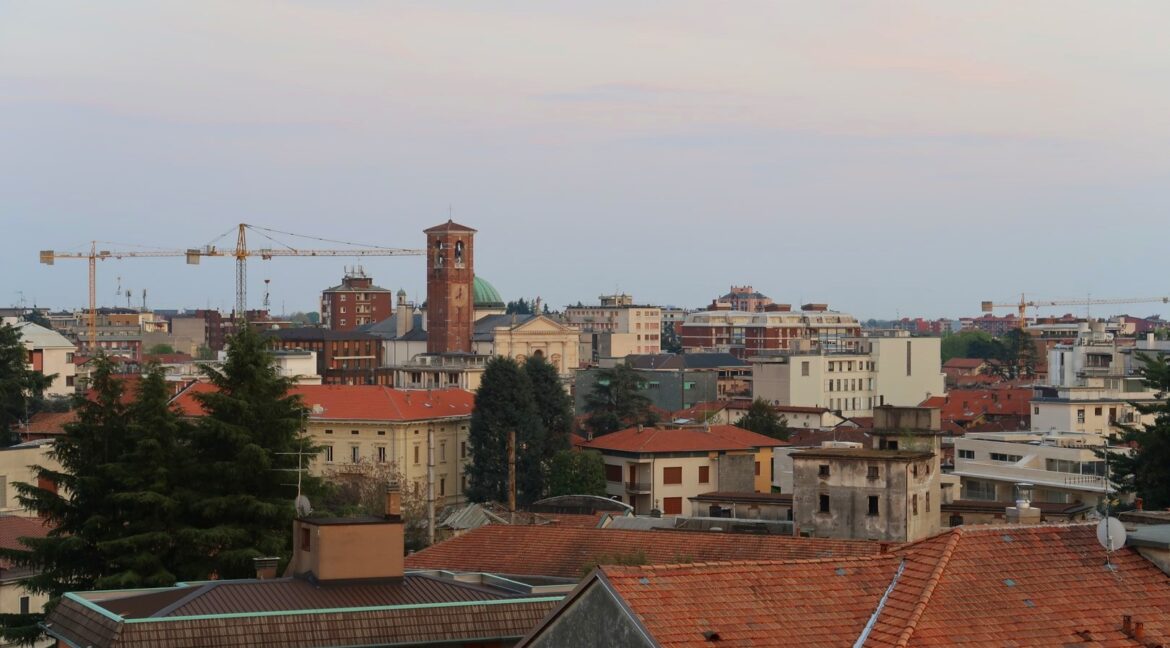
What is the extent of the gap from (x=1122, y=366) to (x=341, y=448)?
1609 inches

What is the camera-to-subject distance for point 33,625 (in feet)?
84.8

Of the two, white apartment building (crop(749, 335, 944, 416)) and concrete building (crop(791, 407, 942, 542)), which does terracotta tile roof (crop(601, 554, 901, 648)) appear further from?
white apartment building (crop(749, 335, 944, 416))

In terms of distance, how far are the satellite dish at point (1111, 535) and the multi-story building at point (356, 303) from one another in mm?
159989

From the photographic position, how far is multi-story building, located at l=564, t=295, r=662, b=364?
516ft

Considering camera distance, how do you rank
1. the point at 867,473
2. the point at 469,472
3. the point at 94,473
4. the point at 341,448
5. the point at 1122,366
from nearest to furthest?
1. the point at 94,473
2. the point at 867,473
3. the point at 469,472
4. the point at 341,448
5. the point at 1122,366

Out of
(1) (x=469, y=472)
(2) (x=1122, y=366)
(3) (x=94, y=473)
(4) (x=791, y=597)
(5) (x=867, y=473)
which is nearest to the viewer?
(4) (x=791, y=597)

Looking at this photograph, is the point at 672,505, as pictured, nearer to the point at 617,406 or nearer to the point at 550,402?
the point at 550,402

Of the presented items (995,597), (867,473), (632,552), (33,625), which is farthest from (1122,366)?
(995,597)

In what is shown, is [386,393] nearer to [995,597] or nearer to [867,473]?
[867,473]

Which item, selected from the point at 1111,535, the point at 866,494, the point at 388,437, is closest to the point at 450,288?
the point at 388,437

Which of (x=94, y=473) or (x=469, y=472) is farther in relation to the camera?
(x=469, y=472)

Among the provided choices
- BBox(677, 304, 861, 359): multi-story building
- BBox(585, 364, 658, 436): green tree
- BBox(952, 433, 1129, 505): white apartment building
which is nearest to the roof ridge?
BBox(952, 433, 1129, 505): white apartment building

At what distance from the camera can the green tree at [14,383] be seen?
62.0 meters

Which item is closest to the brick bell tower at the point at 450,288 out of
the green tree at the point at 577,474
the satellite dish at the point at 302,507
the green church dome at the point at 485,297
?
the green church dome at the point at 485,297
